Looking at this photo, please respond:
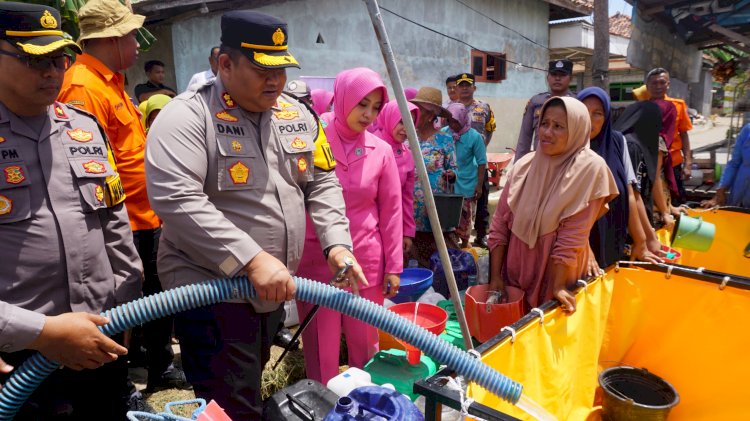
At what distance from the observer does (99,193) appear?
200 centimetres

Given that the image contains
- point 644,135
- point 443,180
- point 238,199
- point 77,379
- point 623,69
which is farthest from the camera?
point 623,69

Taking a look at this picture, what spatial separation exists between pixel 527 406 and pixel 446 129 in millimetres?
3629

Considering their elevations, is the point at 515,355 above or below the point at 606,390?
above

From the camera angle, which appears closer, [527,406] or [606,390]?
[527,406]

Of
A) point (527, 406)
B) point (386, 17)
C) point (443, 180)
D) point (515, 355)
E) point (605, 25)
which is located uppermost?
point (386, 17)

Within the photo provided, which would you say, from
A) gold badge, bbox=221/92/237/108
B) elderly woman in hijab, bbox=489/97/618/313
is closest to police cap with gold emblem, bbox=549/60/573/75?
elderly woman in hijab, bbox=489/97/618/313

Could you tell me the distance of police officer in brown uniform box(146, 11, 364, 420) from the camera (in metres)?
1.75

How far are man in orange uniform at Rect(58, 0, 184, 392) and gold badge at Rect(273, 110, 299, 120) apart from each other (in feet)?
3.93

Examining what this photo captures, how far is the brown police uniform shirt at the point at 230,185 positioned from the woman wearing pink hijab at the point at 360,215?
0.56 meters

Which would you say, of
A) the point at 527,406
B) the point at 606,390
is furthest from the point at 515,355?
the point at 606,390

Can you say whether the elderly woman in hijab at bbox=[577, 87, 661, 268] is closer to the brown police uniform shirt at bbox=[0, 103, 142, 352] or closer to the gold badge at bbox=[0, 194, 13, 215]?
the brown police uniform shirt at bbox=[0, 103, 142, 352]

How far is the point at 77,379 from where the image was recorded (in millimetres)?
2121

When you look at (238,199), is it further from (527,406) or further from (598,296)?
(598,296)

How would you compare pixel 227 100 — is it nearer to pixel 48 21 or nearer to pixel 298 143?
pixel 298 143
